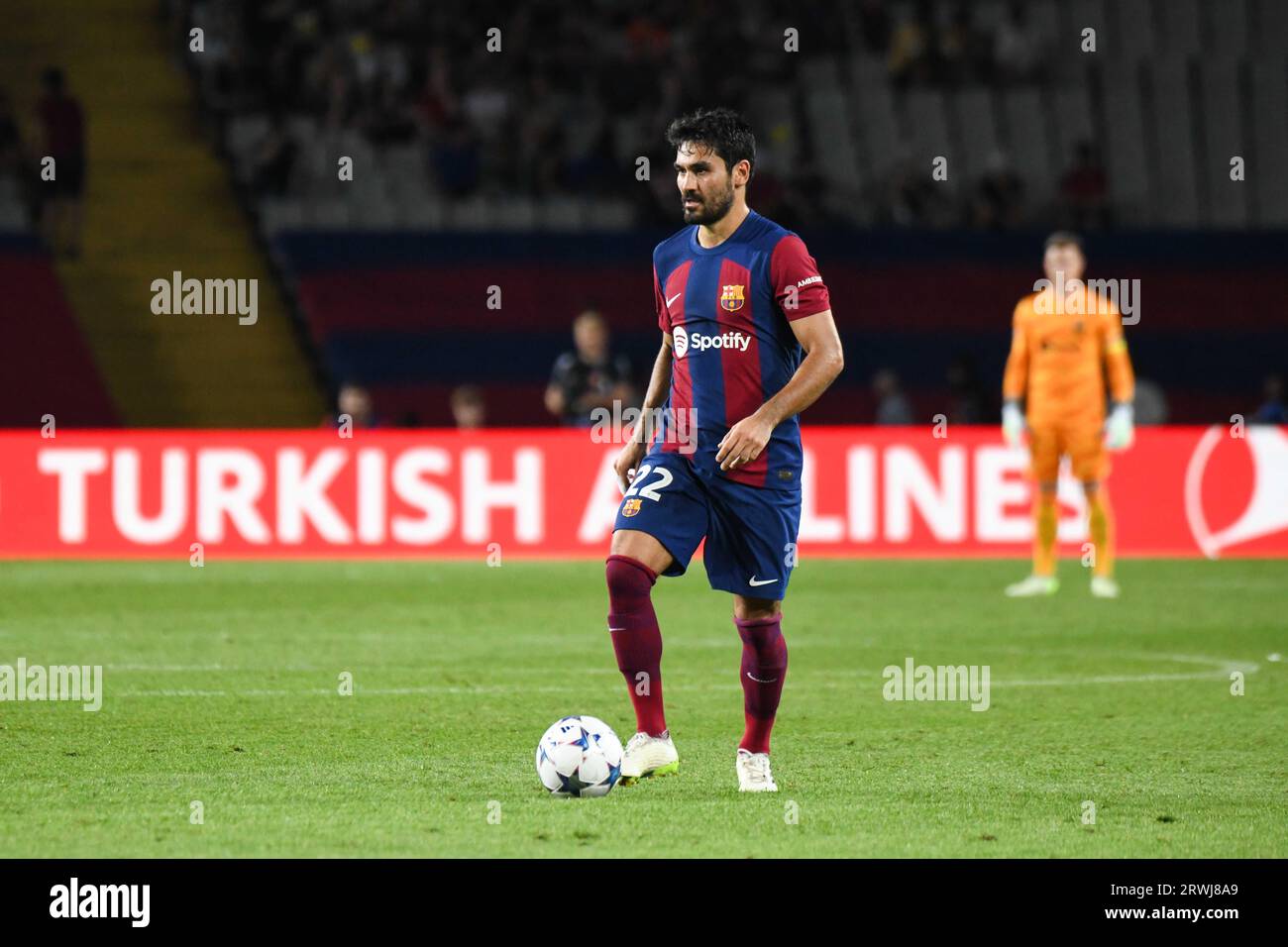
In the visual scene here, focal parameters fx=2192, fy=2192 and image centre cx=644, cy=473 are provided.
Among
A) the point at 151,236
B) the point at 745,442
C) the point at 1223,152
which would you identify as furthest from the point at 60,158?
the point at 745,442

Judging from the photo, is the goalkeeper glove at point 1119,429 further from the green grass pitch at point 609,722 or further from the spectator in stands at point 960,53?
the spectator in stands at point 960,53

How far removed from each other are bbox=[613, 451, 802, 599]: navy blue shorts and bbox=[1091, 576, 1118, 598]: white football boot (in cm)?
791

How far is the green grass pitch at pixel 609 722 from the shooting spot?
245 inches

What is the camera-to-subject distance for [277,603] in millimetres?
13906

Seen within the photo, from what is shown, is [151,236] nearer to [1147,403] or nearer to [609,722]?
[1147,403]

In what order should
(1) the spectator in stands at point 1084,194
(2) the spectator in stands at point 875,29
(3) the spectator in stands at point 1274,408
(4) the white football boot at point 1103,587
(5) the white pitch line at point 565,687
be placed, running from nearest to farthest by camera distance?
(5) the white pitch line at point 565,687, (4) the white football boot at point 1103,587, (3) the spectator in stands at point 1274,408, (1) the spectator in stands at point 1084,194, (2) the spectator in stands at point 875,29

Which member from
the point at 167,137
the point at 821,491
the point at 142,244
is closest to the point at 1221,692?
the point at 821,491

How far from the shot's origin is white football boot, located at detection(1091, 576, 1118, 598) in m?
14.5

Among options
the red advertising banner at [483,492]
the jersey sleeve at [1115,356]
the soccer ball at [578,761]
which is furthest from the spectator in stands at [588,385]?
the soccer ball at [578,761]

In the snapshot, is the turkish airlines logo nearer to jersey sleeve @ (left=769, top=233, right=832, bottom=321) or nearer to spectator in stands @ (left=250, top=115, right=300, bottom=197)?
spectator in stands @ (left=250, top=115, right=300, bottom=197)

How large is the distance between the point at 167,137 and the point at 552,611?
43.2 feet

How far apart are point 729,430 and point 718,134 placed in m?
0.93

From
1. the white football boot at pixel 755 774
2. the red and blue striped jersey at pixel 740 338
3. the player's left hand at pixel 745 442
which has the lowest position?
the white football boot at pixel 755 774

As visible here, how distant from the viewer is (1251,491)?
17.4m
